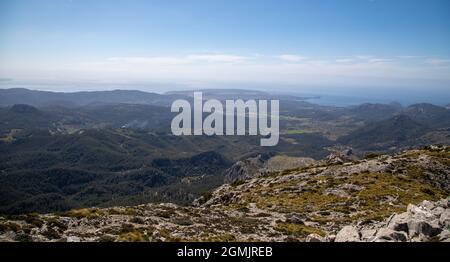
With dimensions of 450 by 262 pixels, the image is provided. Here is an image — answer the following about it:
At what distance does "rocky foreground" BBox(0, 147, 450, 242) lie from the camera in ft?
89.1

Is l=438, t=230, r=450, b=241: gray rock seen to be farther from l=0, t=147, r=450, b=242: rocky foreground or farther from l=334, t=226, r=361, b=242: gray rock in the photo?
l=334, t=226, r=361, b=242: gray rock

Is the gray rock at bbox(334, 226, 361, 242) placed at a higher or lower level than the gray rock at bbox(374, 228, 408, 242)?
lower

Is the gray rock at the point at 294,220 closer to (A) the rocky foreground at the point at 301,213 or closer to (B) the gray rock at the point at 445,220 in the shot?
(A) the rocky foreground at the point at 301,213

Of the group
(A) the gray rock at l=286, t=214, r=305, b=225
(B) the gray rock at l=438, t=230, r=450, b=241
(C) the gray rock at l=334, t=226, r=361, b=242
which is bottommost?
(A) the gray rock at l=286, t=214, r=305, b=225

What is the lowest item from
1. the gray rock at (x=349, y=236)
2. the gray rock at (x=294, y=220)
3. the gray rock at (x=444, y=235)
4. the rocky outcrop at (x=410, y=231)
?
the gray rock at (x=294, y=220)

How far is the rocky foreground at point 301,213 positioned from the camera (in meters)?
27.2

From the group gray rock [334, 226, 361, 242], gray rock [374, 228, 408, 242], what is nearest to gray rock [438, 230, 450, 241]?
gray rock [374, 228, 408, 242]

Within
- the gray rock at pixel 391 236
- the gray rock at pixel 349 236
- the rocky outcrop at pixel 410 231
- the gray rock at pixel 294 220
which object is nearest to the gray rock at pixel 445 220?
the rocky outcrop at pixel 410 231

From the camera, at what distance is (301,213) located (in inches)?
1860

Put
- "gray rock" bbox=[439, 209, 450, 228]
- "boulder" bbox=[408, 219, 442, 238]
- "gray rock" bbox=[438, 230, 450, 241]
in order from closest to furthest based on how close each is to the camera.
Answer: "gray rock" bbox=[438, 230, 450, 241]
"boulder" bbox=[408, 219, 442, 238]
"gray rock" bbox=[439, 209, 450, 228]

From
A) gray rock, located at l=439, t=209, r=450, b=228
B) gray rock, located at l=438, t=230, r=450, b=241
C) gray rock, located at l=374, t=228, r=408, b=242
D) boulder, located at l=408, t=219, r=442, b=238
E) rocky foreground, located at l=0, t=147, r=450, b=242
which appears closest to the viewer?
gray rock, located at l=438, t=230, r=450, b=241

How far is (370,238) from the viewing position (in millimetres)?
23641
